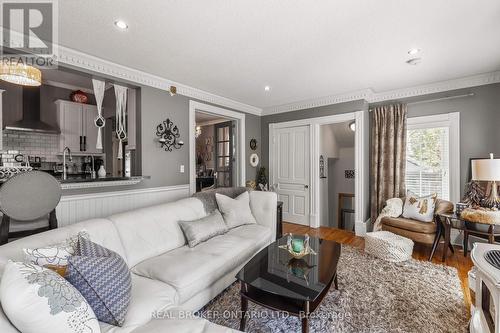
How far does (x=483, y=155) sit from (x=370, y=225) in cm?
188

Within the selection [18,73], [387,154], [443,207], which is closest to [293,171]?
[387,154]

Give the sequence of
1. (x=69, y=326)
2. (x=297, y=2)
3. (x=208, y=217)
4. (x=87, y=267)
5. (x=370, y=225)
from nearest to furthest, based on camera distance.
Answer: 1. (x=69, y=326)
2. (x=87, y=267)
3. (x=297, y=2)
4. (x=208, y=217)
5. (x=370, y=225)

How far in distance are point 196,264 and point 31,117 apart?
13.4 ft

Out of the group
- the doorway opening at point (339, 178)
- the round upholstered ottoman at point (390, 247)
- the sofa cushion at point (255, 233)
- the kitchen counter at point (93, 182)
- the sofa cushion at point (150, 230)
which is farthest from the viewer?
the doorway opening at point (339, 178)

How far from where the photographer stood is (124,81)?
119 inches

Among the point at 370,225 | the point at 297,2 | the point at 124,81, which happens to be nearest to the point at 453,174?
the point at 370,225

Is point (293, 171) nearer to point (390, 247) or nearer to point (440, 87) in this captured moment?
point (390, 247)

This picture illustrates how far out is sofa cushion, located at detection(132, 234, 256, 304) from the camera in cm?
168

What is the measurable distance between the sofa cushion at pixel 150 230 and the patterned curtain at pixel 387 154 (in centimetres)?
323

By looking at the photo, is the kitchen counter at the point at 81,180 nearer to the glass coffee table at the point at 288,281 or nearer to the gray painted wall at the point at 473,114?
the glass coffee table at the point at 288,281

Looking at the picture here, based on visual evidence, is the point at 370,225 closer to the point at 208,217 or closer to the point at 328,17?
the point at 208,217

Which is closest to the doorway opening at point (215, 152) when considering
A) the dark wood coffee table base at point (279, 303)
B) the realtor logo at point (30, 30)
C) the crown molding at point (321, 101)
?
the crown molding at point (321, 101)

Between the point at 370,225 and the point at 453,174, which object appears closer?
the point at 453,174

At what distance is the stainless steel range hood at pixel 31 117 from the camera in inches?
144
